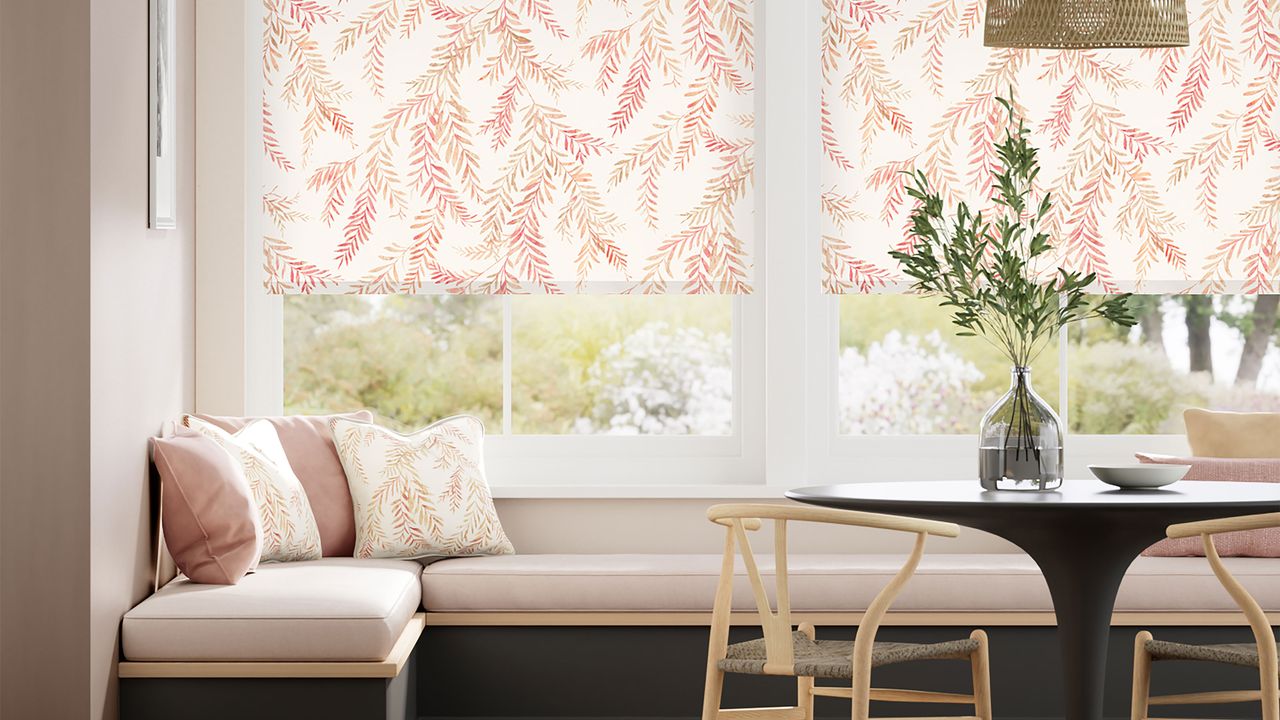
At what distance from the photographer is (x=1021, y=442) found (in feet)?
9.95

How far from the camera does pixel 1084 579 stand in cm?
278

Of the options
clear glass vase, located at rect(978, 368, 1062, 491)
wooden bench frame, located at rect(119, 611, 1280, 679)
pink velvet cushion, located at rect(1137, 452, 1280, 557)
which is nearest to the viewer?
clear glass vase, located at rect(978, 368, 1062, 491)

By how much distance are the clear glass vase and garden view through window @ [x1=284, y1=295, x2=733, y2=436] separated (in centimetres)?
200

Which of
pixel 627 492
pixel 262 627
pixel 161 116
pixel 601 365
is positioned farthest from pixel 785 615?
pixel 161 116

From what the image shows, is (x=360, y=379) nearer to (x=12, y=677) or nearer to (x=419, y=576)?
(x=419, y=576)

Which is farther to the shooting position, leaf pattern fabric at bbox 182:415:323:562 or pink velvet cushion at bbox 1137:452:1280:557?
pink velvet cushion at bbox 1137:452:1280:557

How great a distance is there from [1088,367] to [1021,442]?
2289 mm

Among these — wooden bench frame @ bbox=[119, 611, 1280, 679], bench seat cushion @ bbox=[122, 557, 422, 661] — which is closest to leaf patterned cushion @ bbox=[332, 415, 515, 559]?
wooden bench frame @ bbox=[119, 611, 1280, 679]

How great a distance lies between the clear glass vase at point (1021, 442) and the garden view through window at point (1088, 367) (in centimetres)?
196

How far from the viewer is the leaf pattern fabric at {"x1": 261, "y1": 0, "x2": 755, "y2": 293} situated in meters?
4.84

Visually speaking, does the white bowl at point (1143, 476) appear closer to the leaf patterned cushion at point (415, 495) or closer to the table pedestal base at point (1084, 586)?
the table pedestal base at point (1084, 586)

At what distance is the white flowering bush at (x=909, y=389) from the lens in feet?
16.5

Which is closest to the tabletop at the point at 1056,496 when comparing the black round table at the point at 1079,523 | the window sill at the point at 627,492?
the black round table at the point at 1079,523

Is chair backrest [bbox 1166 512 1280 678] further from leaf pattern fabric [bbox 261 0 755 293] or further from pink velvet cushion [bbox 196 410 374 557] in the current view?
pink velvet cushion [bbox 196 410 374 557]
